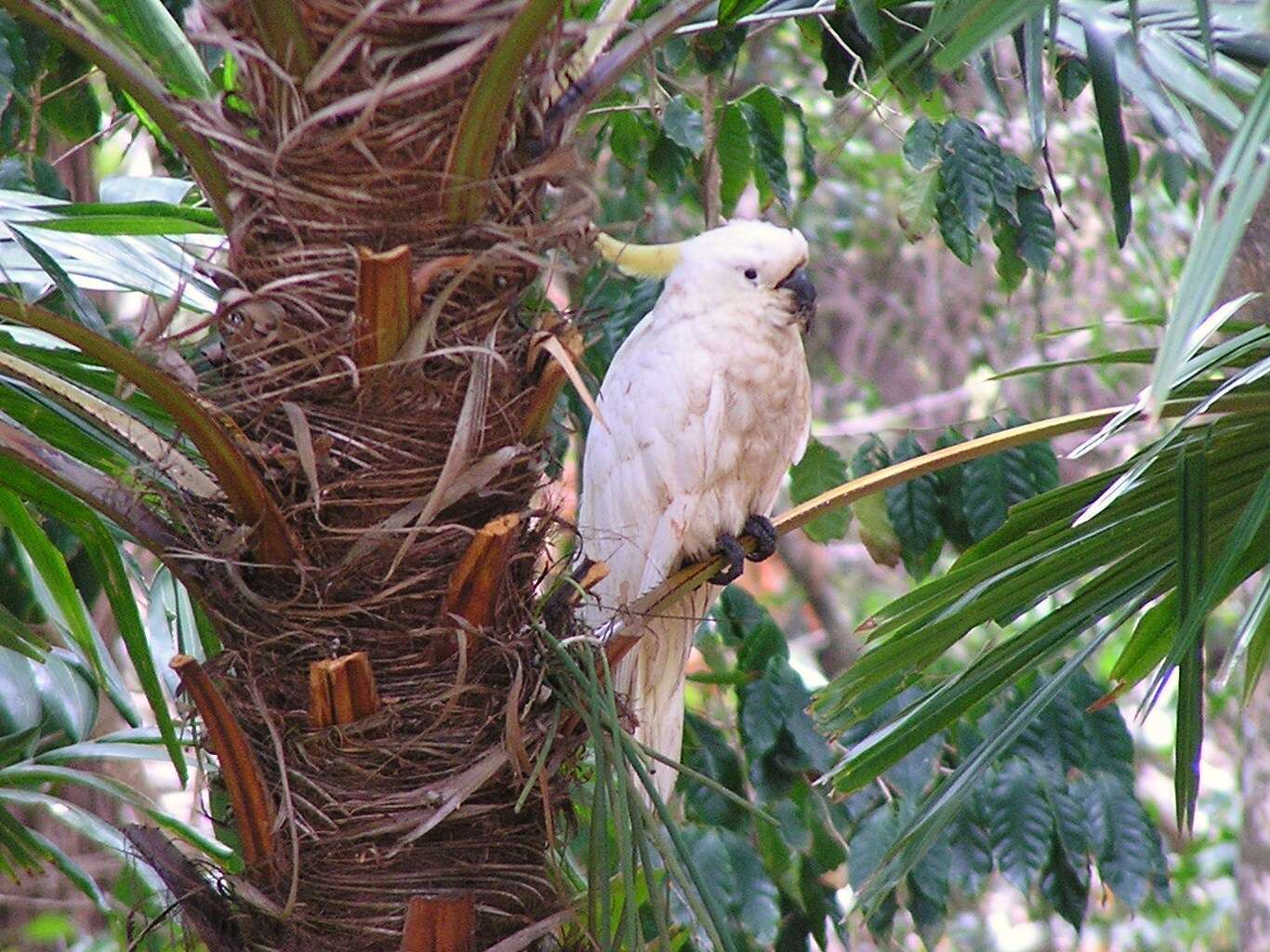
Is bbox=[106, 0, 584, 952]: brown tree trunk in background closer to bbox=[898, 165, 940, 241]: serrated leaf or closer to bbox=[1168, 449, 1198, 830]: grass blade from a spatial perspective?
bbox=[1168, 449, 1198, 830]: grass blade

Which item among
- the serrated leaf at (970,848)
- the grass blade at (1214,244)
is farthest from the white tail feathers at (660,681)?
the grass blade at (1214,244)

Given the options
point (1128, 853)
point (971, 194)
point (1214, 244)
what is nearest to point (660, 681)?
point (1128, 853)

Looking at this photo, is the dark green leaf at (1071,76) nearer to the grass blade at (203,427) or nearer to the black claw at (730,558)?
the black claw at (730,558)

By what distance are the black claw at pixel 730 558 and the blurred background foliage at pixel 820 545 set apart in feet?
0.47

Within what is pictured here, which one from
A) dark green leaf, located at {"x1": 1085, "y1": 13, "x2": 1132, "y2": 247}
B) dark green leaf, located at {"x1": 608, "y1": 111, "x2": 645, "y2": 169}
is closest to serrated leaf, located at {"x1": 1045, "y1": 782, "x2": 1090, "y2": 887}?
dark green leaf, located at {"x1": 1085, "y1": 13, "x2": 1132, "y2": 247}

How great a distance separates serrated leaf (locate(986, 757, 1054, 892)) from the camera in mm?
1779

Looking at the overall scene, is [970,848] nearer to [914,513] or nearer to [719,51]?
[914,513]

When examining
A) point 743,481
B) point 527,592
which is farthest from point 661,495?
point 527,592

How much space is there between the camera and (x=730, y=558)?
1829mm

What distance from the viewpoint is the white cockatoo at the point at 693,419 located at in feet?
6.17

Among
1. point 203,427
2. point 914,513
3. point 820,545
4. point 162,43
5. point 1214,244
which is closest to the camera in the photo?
point 1214,244

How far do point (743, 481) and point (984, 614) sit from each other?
706 mm

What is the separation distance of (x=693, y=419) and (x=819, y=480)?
0.91ft

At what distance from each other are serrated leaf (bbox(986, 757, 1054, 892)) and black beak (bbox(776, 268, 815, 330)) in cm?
68
